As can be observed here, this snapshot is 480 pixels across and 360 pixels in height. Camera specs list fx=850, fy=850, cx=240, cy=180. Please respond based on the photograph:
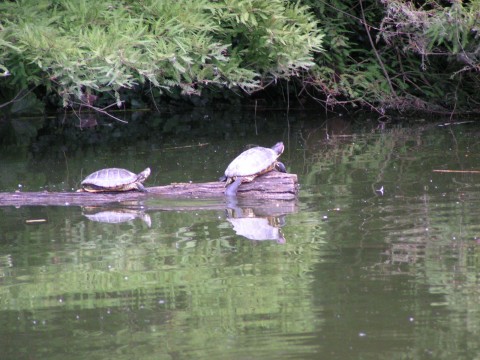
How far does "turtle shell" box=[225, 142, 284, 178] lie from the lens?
7.96 m

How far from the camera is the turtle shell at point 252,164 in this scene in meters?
7.96

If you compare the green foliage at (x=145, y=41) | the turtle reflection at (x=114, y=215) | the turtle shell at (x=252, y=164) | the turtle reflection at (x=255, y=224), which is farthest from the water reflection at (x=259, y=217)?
the green foliage at (x=145, y=41)

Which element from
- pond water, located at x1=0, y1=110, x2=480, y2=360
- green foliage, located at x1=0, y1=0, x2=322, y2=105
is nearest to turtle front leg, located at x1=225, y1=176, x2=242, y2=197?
pond water, located at x1=0, y1=110, x2=480, y2=360

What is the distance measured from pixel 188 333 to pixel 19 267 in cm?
188

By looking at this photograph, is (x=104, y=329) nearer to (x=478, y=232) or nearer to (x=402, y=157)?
(x=478, y=232)

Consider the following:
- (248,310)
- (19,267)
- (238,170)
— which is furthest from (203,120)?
(248,310)

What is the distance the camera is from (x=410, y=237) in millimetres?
6293

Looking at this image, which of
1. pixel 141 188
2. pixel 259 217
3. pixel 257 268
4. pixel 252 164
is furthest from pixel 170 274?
pixel 252 164

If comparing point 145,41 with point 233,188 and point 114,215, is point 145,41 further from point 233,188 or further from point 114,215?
point 114,215

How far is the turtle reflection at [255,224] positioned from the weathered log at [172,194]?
1.42ft

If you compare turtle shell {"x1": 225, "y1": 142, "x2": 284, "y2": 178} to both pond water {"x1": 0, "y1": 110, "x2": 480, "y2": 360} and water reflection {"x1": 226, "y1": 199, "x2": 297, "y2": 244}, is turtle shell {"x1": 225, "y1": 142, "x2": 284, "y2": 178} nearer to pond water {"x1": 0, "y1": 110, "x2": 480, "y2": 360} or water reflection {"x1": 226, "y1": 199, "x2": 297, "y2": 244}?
water reflection {"x1": 226, "y1": 199, "x2": 297, "y2": 244}

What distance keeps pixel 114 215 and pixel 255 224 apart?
4.46 feet

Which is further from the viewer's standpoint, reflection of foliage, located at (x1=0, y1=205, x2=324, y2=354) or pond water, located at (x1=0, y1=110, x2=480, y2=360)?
reflection of foliage, located at (x1=0, y1=205, x2=324, y2=354)

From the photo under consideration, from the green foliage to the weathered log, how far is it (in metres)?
2.50
